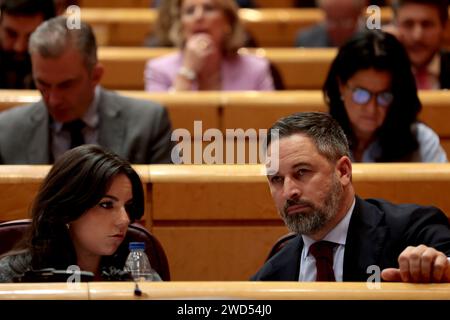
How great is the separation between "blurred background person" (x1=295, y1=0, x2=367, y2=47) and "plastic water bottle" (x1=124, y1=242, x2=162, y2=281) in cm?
122

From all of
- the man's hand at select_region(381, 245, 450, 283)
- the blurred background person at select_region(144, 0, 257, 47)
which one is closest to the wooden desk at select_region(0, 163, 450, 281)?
the man's hand at select_region(381, 245, 450, 283)

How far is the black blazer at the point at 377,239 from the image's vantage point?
1.22 m

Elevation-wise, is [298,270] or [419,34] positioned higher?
[419,34]

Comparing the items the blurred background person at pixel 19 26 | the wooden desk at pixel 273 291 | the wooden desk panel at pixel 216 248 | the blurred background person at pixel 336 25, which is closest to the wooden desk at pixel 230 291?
the wooden desk at pixel 273 291

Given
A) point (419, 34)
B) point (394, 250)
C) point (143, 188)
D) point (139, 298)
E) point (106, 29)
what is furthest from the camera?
point (106, 29)

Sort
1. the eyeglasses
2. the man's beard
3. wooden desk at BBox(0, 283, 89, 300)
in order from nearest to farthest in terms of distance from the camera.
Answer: wooden desk at BBox(0, 283, 89, 300)
the man's beard
the eyeglasses

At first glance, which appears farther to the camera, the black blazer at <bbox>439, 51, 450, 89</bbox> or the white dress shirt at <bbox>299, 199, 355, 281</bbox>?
the black blazer at <bbox>439, 51, 450, 89</bbox>

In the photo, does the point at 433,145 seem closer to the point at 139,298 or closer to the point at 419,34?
the point at 419,34

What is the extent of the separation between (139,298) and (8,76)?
4.06ft

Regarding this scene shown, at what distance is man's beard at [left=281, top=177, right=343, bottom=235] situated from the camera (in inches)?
48.0

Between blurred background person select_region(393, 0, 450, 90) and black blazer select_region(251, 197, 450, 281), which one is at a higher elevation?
blurred background person select_region(393, 0, 450, 90)

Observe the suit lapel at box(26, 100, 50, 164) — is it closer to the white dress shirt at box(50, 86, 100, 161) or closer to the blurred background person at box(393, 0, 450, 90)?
the white dress shirt at box(50, 86, 100, 161)

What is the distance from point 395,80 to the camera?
65.5 inches

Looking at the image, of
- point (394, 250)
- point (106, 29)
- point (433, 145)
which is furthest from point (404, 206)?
point (106, 29)
